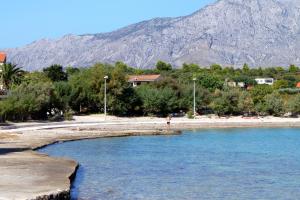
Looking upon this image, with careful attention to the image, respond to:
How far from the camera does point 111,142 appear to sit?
5906 cm

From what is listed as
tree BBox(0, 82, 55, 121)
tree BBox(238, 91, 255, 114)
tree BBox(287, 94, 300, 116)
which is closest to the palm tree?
tree BBox(0, 82, 55, 121)

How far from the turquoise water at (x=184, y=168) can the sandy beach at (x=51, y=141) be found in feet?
4.66

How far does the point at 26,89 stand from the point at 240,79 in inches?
3376

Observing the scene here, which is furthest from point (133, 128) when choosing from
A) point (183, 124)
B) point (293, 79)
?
point (293, 79)

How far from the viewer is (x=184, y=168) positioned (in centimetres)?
3894

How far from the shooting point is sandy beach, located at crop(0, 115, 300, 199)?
25.4 m

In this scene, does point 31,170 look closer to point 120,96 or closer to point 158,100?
point 120,96

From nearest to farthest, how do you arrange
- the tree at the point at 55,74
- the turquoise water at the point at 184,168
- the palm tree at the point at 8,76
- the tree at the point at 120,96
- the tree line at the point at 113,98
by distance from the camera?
1. the turquoise water at the point at 184,168
2. the tree line at the point at 113,98
3. the palm tree at the point at 8,76
4. the tree at the point at 120,96
5. the tree at the point at 55,74

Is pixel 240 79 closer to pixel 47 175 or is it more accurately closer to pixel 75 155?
pixel 75 155

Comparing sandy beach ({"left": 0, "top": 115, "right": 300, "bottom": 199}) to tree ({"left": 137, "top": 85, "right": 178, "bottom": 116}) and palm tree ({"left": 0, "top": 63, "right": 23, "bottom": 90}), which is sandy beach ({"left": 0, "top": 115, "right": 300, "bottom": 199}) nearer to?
tree ({"left": 137, "top": 85, "right": 178, "bottom": 116})

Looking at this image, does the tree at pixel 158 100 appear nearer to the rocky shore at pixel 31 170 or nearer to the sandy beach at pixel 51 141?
the sandy beach at pixel 51 141

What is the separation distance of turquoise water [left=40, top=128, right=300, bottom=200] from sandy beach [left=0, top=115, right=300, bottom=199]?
4.66 ft

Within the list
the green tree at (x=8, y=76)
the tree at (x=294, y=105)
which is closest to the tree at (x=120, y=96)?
the green tree at (x=8, y=76)

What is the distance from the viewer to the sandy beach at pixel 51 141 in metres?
25.4
